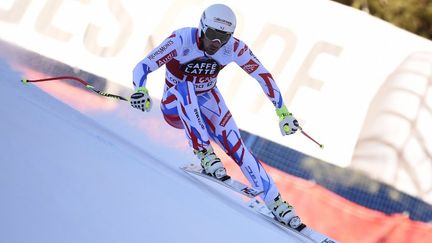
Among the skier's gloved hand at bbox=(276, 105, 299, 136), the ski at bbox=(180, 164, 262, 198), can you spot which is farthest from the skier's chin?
the ski at bbox=(180, 164, 262, 198)

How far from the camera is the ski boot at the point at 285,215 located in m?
4.33

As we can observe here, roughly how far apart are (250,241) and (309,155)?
13.6 feet

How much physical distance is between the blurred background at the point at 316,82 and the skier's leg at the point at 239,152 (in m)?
1.87

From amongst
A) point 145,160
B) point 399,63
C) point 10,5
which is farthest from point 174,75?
point 10,5

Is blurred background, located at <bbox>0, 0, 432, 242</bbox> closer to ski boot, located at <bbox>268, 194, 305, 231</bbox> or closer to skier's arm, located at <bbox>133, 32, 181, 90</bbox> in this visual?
ski boot, located at <bbox>268, 194, 305, 231</bbox>

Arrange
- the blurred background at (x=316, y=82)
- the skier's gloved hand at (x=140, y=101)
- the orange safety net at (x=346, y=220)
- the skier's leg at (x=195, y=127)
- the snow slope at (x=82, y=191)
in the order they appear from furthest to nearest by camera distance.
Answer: the blurred background at (x=316, y=82)
the orange safety net at (x=346, y=220)
the skier's leg at (x=195, y=127)
the skier's gloved hand at (x=140, y=101)
the snow slope at (x=82, y=191)

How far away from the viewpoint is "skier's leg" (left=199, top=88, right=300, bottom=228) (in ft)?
14.4

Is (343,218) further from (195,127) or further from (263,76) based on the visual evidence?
(195,127)

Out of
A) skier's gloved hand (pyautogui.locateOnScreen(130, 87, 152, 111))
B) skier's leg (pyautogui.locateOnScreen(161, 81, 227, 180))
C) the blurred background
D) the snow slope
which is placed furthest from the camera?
the blurred background

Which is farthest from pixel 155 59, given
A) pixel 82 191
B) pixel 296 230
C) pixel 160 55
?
pixel 82 191

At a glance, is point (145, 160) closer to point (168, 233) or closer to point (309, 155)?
point (168, 233)

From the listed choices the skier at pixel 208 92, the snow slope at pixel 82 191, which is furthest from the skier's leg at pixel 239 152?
the snow slope at pixel 82 191

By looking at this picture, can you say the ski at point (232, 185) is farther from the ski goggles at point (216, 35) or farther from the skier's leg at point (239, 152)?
the ski goggles at point (216, 35)

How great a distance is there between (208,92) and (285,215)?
1.01 m
